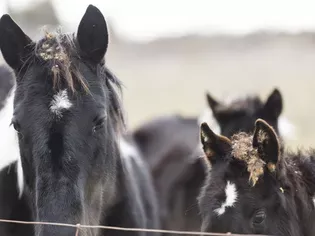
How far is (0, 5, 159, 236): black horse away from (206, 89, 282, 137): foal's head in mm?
2114

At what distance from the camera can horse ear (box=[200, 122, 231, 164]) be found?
4.00 m

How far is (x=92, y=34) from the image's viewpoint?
4043mm

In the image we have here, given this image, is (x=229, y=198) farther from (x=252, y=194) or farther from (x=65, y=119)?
(x=65, y=119)

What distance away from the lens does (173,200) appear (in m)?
7.32

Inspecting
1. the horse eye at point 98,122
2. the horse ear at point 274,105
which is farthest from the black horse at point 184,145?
the horse eye at point 98,122

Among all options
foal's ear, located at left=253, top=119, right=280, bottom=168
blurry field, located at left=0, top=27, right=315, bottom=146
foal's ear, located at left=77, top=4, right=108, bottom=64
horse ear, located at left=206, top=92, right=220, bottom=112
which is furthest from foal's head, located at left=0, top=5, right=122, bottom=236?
blurry field, located at left=0, top=27, right=315, bottom=146

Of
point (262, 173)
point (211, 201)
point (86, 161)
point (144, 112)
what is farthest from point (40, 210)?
point (144, 112)

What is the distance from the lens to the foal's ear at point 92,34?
13.2 ft

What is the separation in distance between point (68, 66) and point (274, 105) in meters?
3.06

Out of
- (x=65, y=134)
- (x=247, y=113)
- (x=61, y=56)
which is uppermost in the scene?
(x=61, y=56)

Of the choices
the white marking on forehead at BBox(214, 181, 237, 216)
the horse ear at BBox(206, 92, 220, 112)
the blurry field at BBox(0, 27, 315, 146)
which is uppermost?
the blurry field at BBox(0, 27, 315, 146)

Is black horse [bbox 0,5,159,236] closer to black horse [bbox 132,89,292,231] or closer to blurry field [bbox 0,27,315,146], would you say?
black horse [bbox 132,89,292,231]

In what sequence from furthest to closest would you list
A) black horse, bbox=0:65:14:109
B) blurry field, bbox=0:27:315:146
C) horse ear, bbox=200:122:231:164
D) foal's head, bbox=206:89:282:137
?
blurry field, bbox=0:27:315:146
foal's head, bbox=206:89:282:137
black horse, bbox=0:65:14:109
horse ear, bbox=200:122:231:164

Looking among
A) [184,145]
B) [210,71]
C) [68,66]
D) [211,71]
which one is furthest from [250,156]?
[210,71]
